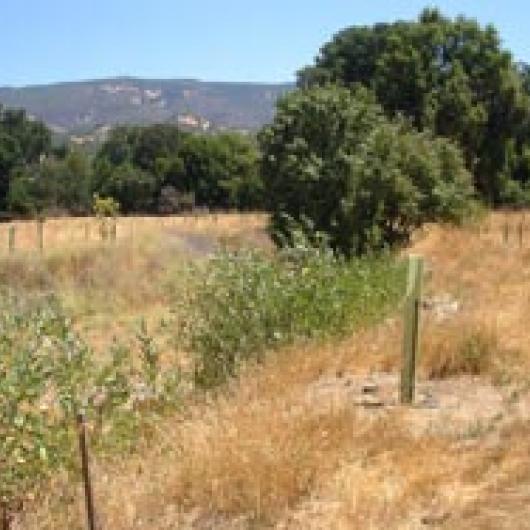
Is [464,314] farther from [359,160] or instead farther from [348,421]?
[359,160]

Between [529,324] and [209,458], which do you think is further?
[529,324]

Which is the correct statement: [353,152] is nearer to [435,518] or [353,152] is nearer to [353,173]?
[353,173]

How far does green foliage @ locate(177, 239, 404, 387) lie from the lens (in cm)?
1027

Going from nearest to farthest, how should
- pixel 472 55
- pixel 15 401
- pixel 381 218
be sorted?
pixel 15 401
pixel 381 218
pixel 472 55

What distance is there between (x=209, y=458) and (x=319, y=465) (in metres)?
0.60

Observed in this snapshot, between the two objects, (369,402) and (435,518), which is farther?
(369,402)

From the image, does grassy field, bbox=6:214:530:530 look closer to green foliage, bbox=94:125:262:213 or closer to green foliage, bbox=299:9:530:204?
green foliage, bbox=299:9:530:204

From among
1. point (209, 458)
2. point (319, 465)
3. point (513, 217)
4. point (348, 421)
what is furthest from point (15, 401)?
point (513, 217)

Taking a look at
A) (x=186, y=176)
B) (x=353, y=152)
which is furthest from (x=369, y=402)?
(x=186, y=176)

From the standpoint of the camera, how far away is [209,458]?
20.7 ft

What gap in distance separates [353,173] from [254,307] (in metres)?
16.9

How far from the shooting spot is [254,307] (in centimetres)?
1028

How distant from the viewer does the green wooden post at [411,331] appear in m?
7.94

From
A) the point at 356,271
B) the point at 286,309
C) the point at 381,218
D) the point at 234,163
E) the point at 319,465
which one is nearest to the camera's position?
the point at 319,465
